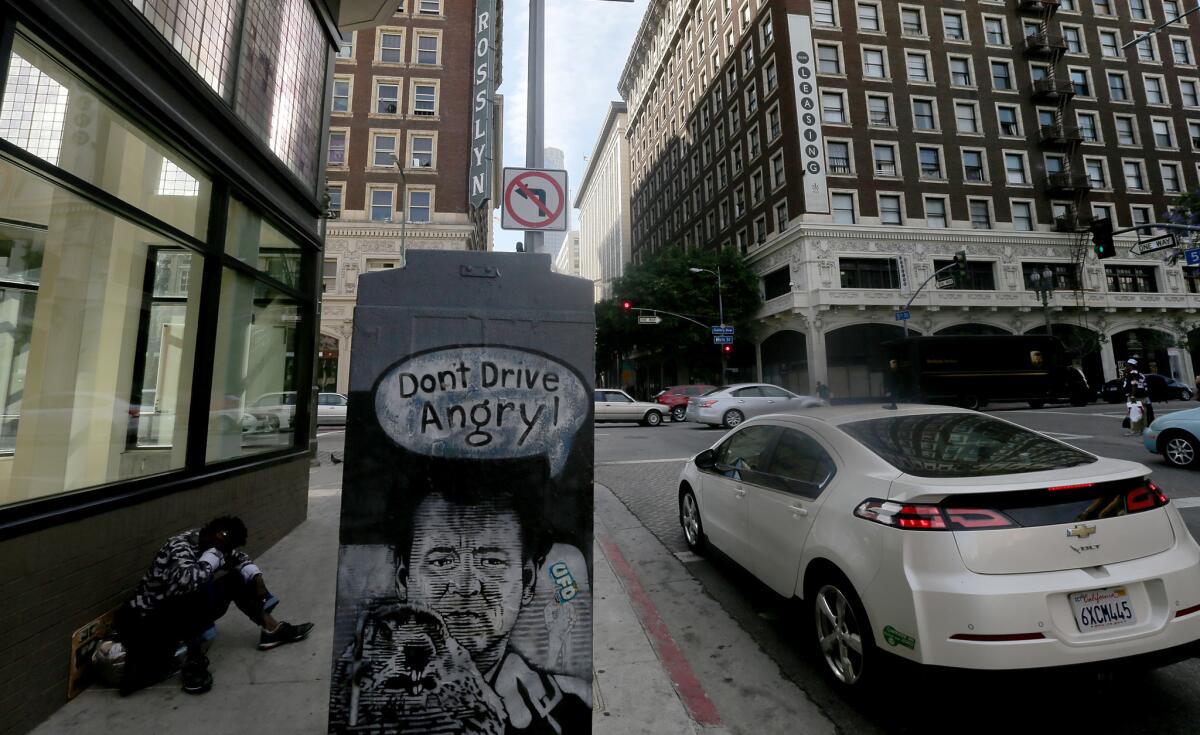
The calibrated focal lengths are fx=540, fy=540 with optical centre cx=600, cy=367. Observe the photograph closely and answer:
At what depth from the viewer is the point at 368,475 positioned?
2.09 metres

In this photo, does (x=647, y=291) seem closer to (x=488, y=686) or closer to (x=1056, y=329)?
(x=1056, y=329)

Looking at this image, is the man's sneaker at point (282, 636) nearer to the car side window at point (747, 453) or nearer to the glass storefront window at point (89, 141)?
the glass storefront window at point (89, 141)

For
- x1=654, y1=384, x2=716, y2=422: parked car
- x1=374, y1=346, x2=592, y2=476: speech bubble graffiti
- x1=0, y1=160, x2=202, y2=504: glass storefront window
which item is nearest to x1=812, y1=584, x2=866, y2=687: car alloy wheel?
x1=374, y1=346, x2=592, y2=476: speech bubble graffiti

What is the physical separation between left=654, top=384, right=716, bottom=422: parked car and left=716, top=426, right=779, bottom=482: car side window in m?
15.6

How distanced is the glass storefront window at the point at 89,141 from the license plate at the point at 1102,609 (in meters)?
5.49

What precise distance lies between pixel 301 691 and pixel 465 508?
184cm

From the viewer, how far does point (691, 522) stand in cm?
545

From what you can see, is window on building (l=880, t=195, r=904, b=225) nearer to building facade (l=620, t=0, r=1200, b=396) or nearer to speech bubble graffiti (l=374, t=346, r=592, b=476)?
building facade (l=620, t=0, r=1200, b=396)

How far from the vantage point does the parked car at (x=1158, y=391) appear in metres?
26.9

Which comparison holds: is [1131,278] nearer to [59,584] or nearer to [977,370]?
[977,370]

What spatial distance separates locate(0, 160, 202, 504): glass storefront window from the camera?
3.04 meters

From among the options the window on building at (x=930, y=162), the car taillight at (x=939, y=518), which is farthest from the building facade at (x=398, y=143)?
the car taillight at (x=939, y=518)

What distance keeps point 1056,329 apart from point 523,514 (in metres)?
41.3

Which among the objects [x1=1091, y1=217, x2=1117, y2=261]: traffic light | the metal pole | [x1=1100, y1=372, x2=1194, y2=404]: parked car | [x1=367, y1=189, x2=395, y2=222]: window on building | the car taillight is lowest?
the car taillight
